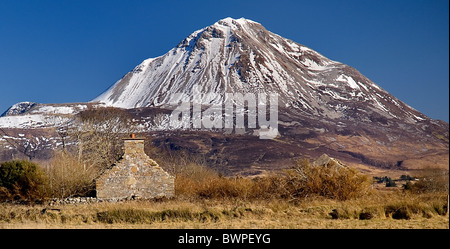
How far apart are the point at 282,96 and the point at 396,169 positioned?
71373 millimetres

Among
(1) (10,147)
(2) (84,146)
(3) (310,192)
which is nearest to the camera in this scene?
(3) (310,192)

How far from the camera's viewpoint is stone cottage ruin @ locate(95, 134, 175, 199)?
23562 mm

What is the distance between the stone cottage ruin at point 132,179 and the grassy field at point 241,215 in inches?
67.9

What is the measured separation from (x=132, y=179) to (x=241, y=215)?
6069 millimetres

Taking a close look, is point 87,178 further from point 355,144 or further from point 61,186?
point 355,144

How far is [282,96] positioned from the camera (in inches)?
7776

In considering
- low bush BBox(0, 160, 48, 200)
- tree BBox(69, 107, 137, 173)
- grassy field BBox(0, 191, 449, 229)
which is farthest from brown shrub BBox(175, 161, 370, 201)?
tree BBox(69, 107, 137, 173)

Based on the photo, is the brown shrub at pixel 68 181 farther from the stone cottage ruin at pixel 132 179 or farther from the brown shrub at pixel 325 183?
the brown shrub at pixel 325 183

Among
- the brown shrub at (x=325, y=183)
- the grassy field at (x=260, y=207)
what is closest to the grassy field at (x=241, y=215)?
Answer: the grassy field at (x=260, y=207)

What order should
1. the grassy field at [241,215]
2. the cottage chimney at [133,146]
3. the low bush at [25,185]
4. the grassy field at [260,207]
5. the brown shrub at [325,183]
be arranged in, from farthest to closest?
the low bush at [25,185] < the cottage chimney at [133,146] < the brown shrub at [325,183] < the grassy field at [260,207] < the grassy field at [241,215]

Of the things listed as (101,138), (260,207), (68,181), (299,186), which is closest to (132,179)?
(68,181)

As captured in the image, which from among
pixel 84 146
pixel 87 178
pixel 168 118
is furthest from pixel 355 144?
pixel 87 178

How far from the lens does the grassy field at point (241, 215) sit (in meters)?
17.2

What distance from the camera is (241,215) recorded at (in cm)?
1938
